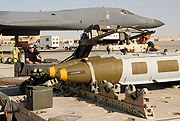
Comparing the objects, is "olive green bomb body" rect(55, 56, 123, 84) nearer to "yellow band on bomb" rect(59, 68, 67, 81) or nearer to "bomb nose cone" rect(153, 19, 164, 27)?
"yellow band on bomb" rect(59, 68, 67, 81)

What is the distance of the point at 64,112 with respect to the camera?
5156 millimetres

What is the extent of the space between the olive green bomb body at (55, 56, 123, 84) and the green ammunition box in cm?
88

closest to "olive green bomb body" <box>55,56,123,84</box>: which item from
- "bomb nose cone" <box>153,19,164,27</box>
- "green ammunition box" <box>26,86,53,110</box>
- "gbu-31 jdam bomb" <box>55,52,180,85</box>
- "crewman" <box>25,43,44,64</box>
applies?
"gbu-31 jdam bomb" <box>55,52,180,85</box>

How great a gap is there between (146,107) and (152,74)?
245cm

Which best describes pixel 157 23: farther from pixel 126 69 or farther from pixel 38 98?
pixel 38 98

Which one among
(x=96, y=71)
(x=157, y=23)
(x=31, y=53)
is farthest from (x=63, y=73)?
(x=157, y=23)

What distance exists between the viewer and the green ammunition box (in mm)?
5246

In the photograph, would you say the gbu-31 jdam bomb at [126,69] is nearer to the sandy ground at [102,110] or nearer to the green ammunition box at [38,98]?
the sandy ground at [102,110]

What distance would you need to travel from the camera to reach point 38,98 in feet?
17.5

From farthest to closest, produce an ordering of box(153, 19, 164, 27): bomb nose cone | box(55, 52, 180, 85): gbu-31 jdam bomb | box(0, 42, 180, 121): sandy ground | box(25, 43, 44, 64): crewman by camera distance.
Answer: box(153, 19, 164, 27): bomb nose cone, box(25, 43, 44, 64): crewman, box(55, 52, 180, 85): gbu-31 jdam bomb, box(0, 42, 180, 121): sandy ground

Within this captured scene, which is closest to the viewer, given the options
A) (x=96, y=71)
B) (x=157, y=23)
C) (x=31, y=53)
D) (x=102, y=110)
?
(x=102, y=110)

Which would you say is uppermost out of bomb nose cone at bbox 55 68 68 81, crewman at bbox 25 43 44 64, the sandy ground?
crewman at bbox 25 43 44 64

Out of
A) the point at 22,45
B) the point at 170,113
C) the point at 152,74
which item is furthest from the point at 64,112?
the point at 22,45

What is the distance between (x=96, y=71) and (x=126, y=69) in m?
0.89
